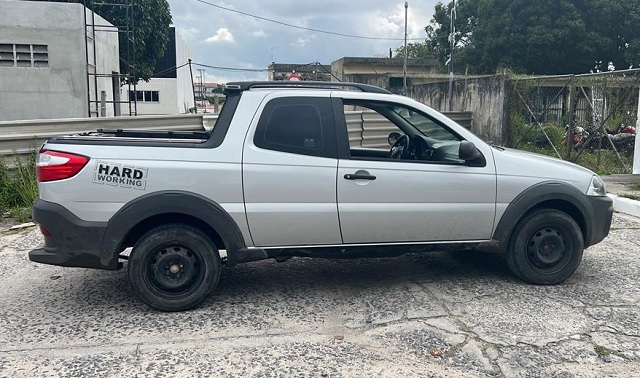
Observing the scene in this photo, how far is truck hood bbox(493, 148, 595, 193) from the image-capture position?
501 cm

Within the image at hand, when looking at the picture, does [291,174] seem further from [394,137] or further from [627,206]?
[627,206]

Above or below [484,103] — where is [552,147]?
below

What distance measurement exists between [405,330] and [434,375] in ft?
2.22

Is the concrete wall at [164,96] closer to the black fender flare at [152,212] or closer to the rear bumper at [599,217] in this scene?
the black fender flare at [152,212]

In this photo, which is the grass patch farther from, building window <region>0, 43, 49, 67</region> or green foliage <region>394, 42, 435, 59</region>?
green foliage <region>394, 42, 435, 59</region>

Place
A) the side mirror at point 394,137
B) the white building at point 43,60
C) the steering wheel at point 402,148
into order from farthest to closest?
the white building at point 43,60 < the side mirror at point 394,137 < the steering wheel at point 402,148

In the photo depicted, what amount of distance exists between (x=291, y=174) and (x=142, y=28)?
79.0ft

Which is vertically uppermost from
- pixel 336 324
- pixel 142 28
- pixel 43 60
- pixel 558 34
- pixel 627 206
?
pixel 558 34

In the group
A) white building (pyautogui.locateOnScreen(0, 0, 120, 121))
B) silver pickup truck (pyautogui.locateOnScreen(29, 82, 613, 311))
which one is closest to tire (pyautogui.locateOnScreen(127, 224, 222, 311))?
silver pickup truck (pyautogui.locateOnScreen(29, 82, 613, 311))

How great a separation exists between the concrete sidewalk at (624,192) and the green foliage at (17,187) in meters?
8.76

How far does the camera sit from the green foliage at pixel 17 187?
841 cm

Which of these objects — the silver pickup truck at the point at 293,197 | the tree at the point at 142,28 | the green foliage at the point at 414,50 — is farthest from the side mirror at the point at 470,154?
the green foliage at the point at 414,50

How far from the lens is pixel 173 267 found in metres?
4.51

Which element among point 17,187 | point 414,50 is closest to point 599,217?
point 17,187
